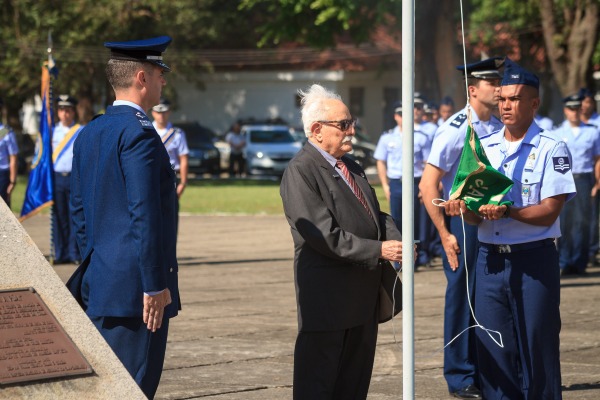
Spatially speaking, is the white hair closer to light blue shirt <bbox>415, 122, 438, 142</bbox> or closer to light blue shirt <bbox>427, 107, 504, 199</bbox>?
light blue shirt <bbox>427, 107, 504, 199</bbox>

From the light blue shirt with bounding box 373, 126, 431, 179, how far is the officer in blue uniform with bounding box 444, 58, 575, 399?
7.76 meters

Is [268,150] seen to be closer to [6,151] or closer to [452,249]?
[6,151]

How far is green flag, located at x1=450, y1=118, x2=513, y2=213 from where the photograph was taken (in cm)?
590

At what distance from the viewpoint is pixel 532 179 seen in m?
6.27

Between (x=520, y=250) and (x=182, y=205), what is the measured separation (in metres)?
20.1

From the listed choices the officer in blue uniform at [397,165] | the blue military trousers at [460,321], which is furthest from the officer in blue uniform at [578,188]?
the blue military trousers at [460,321]

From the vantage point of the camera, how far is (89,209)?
555 centimetres

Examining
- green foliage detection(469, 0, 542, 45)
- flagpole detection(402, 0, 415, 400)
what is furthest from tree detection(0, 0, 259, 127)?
flagpole detection(402, 0, 415, 400)

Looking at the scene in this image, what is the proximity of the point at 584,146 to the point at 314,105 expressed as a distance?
937 centimetres

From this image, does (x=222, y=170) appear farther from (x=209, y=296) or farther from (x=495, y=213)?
(x=495, y=213)

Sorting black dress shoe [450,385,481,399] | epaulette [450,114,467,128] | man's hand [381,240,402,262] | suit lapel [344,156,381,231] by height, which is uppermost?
epaulette [450,114,467,128]

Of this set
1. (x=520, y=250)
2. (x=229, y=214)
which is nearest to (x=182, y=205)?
(x=229, y=214)

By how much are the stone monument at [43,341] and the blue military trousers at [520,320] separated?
6.77ft

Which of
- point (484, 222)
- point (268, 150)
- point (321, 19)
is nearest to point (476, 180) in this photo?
point (484, 222)
